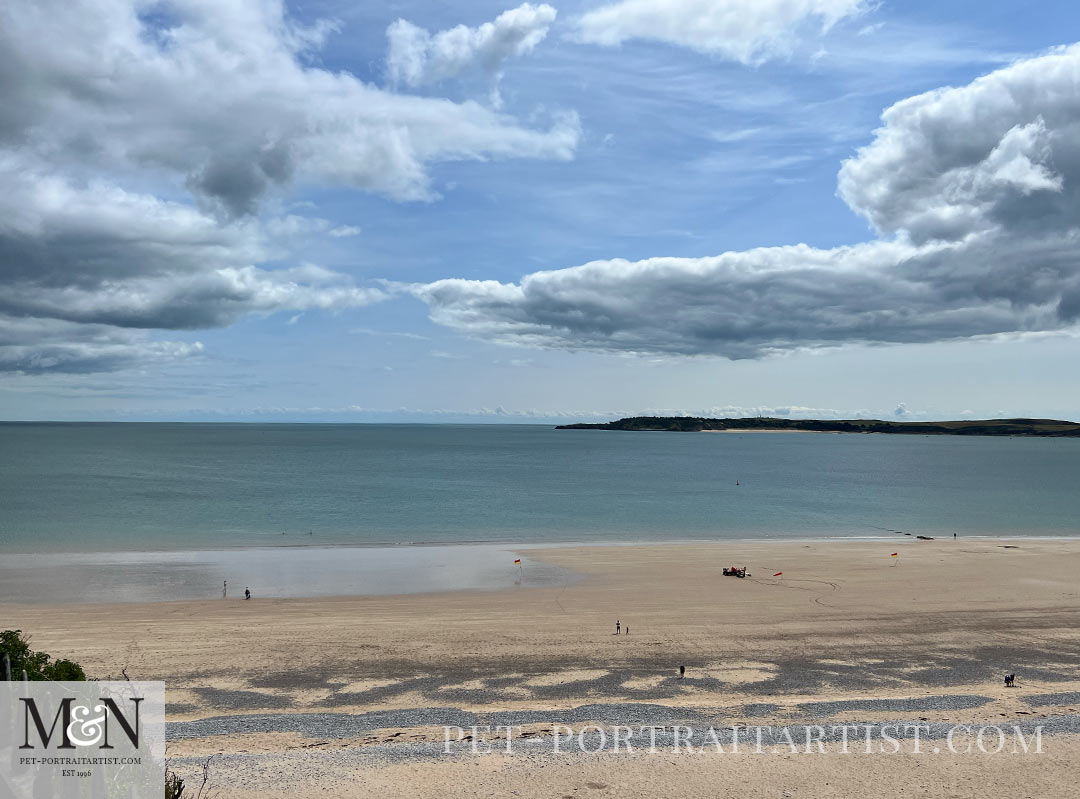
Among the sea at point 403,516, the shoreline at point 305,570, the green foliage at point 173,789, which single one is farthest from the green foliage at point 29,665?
the sea at point 403,516

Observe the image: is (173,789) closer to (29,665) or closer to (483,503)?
(29,665)

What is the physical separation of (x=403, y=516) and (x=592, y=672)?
47.2 m

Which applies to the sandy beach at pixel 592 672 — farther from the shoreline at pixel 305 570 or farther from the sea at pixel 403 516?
the sea at pixel 403 516

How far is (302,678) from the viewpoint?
23.0 metres

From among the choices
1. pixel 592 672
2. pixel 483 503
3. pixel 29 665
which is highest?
pixel 29 665

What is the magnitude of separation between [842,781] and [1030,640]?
17779 mm

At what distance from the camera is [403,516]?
6838 centimetres

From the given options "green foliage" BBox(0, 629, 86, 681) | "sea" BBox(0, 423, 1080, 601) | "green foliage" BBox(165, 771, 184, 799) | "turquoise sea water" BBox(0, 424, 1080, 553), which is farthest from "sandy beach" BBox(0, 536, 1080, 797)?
"turquoise sea water" BBox(0, 424, 1080, 553)

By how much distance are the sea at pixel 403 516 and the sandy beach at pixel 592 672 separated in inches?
283

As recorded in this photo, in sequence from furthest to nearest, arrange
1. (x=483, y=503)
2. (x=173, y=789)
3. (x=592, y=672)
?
(x=483, y=503), (x=592, y=672), (x=173, y=789)

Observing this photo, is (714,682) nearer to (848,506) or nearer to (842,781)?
(842,781)

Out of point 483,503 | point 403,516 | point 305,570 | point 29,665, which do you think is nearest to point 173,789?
point 29,665

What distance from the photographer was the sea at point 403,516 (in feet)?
143

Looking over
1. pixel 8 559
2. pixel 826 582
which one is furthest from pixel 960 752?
pixel 8 559
